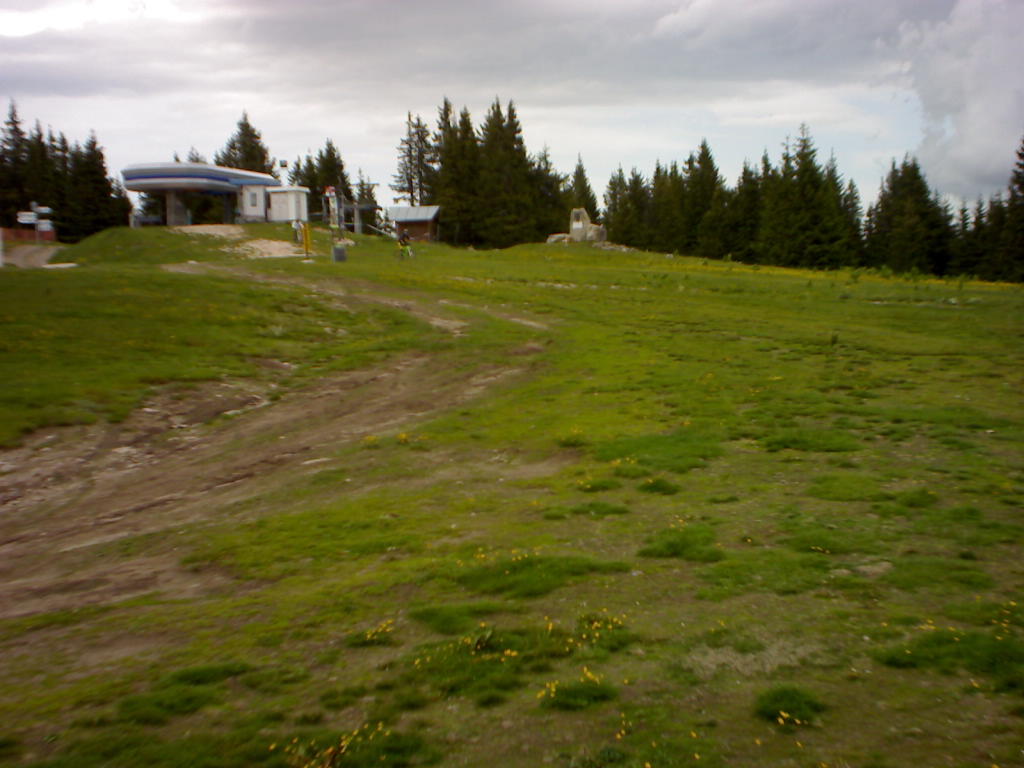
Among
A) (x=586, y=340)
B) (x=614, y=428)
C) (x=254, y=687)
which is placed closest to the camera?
(x=254, y=687)

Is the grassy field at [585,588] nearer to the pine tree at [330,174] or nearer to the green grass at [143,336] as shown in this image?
the green grass at [143,336]

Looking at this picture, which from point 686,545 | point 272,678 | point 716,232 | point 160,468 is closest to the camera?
point 272,678

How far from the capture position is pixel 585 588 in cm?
821

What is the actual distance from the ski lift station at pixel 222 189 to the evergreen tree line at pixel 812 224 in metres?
48.5

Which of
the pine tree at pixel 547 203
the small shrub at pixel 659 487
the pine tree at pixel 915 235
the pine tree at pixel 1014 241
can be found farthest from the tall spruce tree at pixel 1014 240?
the small shrub at pixel 659 487

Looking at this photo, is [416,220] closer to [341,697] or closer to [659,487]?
[659,487]

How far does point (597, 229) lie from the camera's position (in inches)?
3098

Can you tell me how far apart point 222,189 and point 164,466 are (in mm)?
60335

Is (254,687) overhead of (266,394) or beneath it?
overhead

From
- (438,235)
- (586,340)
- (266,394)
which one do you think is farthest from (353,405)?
(438,235)

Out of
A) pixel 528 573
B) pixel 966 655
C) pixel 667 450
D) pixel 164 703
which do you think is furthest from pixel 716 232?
pixel 164 703

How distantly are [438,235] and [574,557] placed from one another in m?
80.3

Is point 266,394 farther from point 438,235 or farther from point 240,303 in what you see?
point 438,235

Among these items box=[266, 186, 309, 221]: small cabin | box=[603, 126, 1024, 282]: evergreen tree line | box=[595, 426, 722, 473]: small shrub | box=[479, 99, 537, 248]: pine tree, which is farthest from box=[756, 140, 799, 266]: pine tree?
box=[595, 426, 722, 473]: small shrub
